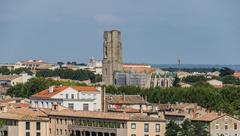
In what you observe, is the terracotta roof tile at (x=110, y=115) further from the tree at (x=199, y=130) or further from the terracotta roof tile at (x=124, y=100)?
the terracotta roof tile at (x=124, y=100)

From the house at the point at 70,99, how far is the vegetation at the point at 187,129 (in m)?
20.4

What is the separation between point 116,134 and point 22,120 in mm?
7392

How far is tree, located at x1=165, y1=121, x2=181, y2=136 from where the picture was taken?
85562mm

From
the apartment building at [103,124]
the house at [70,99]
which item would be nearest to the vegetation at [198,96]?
the house at [70,99]

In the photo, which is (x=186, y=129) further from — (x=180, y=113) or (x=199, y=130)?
(x=180, y=113)

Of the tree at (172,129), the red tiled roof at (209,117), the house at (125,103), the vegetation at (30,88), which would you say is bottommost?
the vegetation at (30,88)

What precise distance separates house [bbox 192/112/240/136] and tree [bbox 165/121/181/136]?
430 centimetres

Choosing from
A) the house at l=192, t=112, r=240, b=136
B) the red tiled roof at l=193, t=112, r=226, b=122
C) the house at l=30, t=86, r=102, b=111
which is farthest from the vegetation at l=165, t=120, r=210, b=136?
the house at l=30, t=86, r=102, b=111

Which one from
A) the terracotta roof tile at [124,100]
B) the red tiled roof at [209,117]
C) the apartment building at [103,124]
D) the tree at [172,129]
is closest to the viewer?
the tree at [172,129]

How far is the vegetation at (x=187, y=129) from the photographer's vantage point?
8512cm

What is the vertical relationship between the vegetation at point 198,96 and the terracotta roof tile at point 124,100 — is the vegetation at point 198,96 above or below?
below

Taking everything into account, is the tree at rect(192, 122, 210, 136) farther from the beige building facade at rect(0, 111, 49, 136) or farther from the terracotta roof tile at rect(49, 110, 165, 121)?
the beige building facade at rect(0, 111, 49, 136)

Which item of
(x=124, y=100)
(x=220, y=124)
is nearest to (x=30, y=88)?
(x=124, y=100)

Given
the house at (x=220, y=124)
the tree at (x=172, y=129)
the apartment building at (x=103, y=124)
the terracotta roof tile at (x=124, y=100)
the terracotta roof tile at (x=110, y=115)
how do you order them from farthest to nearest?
the terracotta roof tile at (x=124, y=100)
the house at (x=220, y=124)
the terracotta roof tile at (x=110, y=115)
the apartment building at (x=103, y=124)
the tree at (x=172, y=129)
